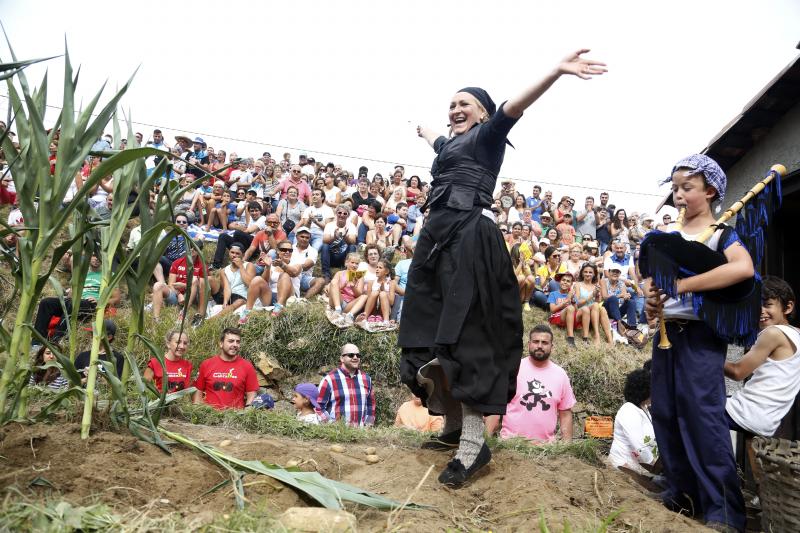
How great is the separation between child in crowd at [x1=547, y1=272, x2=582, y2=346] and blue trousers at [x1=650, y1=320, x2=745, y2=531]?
6991 millimetres

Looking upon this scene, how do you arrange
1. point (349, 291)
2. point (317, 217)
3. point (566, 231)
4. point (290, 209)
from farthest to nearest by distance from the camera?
point (566, 231) < point (290, 209) < point (317, 217) < point (349, 291)

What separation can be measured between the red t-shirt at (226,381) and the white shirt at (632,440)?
367 centimetres

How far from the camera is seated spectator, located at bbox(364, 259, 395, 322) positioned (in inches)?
396

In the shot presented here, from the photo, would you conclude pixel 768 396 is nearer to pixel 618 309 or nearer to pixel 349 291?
pixel 349 291

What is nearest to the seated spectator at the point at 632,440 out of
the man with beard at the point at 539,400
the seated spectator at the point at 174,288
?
the man with beard at the point at 539,400

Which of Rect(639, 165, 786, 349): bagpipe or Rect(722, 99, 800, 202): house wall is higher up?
Rect(722, 99, 800, 202): house wall

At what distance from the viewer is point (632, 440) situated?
17.1ft

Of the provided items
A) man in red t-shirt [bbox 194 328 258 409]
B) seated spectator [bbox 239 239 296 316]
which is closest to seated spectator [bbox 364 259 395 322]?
seated spectator [bbox 239 239 296 316]

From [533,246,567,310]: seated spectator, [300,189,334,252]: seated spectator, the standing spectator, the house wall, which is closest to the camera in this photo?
the house wall

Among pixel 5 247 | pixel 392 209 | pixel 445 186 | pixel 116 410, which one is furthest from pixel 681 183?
pixel 392 209

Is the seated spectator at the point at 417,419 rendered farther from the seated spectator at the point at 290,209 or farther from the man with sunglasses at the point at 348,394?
the seated spectator at the point at 290,209

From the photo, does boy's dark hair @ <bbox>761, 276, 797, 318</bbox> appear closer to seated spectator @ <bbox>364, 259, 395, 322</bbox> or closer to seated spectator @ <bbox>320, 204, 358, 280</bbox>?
seated spectator @ <bbox>364, 259, 395, 322</bbox>

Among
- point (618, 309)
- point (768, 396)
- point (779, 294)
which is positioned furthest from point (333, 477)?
point (618, 309)

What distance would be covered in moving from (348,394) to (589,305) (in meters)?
5.53
